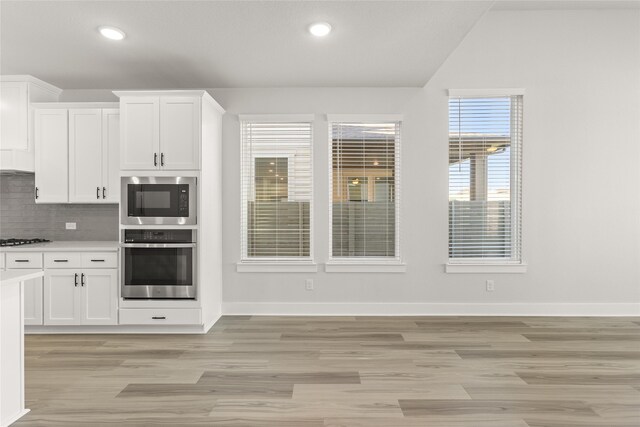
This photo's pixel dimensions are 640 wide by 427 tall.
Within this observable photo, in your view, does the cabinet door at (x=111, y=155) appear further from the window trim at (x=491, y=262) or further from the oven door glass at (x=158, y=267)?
the window trim at (x=491, y=262)

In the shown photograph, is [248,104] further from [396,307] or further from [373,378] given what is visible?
[373,378]

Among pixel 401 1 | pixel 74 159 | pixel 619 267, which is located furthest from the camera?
pixel 619 267

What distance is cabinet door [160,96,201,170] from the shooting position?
13.5 feet

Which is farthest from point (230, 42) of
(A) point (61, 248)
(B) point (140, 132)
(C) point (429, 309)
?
(C) point (429, 309)

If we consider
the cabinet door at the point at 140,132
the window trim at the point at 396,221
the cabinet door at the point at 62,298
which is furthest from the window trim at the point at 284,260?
the cabinet door at the point at 62,298

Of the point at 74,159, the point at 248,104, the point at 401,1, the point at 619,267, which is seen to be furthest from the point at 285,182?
the point at 619,267

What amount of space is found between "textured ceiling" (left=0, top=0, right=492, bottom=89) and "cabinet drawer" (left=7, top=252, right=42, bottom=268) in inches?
70.8

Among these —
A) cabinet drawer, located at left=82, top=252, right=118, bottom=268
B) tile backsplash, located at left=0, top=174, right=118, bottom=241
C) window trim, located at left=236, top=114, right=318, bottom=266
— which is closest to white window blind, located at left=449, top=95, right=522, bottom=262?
window trim, located at left=236, top=114, right=318, bottom=266

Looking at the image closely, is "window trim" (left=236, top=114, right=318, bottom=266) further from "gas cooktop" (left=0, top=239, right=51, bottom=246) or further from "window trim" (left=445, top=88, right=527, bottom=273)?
"gas cooktop" (left=0, top=239, right=51, bottom=246)

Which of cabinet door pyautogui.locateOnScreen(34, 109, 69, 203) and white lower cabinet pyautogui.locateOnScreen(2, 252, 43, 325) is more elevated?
cabinet door pyautogui.locateOnScreen(34, 109, 69, 203)

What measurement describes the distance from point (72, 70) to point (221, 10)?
83.0 inches

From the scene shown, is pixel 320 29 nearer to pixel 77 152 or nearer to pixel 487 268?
pixel 77 152

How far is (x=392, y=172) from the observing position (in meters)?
4.91

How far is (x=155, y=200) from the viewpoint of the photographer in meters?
4.16
